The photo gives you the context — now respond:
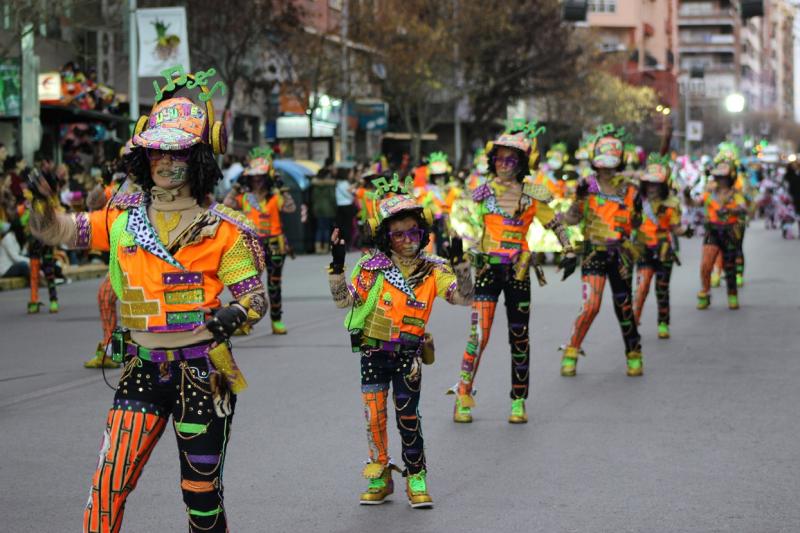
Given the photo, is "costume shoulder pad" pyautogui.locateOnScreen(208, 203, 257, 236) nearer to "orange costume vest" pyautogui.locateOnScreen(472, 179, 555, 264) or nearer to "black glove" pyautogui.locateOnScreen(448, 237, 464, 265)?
"black glove" pyautogui.locateOnScreen(448, 237, 464, 265)

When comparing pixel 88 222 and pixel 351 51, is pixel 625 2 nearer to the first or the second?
pixel 351 51

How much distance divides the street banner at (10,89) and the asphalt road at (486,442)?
1160 cm

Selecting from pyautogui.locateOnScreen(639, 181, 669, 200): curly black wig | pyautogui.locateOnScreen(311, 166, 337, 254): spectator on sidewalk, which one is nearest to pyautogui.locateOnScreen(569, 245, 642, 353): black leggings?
pyautogui.locateOnScreen(639, 181, 669, 200): curly black wig

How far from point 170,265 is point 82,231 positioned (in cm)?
37

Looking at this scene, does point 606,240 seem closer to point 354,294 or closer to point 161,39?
point 354,294

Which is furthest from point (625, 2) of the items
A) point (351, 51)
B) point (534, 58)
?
point (351, 51)

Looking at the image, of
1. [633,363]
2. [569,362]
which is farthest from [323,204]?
[633,363]

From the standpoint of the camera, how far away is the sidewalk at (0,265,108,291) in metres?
21.3

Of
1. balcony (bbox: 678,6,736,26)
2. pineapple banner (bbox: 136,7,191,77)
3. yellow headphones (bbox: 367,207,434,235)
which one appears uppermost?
balcony (bbox: 678,6,736,26)

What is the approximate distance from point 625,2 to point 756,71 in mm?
87713

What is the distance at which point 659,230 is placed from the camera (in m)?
14.5

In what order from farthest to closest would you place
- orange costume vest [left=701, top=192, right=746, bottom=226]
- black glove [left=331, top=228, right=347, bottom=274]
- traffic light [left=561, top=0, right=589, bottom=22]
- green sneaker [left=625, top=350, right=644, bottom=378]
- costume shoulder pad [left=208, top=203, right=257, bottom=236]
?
1. traffic light [left=561, top=0, right=589, bottom=22]
2. orange costume vest [left=701, top=192, right=746, bottom=226]
3. green sneaker [left=625, top=350, right=644, bottom=378]
4. black glove [left=331, top=228, right=347, bottom=274]
5. costume shoulder pad [left=208, top=203, right=257, bottom=236]

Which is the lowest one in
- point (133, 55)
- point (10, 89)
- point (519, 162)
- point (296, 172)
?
point (519, 162)

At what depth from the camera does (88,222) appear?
5.22m
